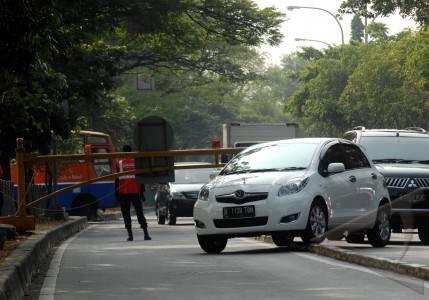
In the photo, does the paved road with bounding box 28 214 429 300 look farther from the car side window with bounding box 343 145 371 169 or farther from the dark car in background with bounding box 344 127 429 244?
the dark car in background with bounding box 344 127 429 244

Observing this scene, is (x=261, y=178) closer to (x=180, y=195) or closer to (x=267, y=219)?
(x=267, y=219)

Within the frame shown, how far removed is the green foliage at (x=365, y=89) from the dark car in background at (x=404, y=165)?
2776 centimetres

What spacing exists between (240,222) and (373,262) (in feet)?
10.8

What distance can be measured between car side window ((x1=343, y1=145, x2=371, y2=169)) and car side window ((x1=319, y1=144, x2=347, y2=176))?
93 millimetres

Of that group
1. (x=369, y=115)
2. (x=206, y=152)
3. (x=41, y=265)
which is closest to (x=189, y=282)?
(x=41, y=265)

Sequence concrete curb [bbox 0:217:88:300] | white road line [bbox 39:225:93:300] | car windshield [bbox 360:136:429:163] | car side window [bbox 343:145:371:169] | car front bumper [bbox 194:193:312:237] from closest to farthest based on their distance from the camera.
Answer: concrete curb [bbox 0:217:88:300], white road line [bbox 39:225:93:300], car front bumper [bbox 194:193:312:237], car side window [bbox 343:145:371:169], car windshield [bbox 360:136:429:163]

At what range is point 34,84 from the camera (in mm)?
23969

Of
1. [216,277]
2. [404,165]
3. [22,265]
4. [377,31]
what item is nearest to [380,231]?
[404,165]

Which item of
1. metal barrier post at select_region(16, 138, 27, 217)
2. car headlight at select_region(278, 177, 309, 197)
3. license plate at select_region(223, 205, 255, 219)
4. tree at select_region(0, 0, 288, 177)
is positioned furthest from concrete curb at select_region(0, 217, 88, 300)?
car headlight at select_region(278, 177, 309, 197)

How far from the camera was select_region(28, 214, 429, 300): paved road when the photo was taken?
11.9 m

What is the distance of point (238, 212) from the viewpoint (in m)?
17.4

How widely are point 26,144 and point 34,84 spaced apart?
12.9ft

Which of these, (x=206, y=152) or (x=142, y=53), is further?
(x=142, y=53)

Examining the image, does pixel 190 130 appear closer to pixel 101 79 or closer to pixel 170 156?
pixel 101 79
